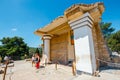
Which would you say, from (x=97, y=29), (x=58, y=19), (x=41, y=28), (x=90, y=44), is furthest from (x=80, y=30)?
(x=41, y=28)

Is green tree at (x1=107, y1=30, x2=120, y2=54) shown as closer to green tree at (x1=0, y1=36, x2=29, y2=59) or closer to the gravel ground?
the gravel ground

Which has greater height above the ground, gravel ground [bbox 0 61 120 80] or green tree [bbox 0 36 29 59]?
green tree [bbox 0 36 29 59]

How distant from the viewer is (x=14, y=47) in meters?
30.0

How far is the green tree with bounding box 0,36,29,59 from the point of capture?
93.6ft

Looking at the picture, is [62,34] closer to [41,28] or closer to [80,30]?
[41,28]

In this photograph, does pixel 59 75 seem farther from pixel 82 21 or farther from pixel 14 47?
pixel 14 47

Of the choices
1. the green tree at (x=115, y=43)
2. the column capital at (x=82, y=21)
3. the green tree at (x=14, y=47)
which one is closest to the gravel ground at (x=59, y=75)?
the column capital at (x=82, y=21)

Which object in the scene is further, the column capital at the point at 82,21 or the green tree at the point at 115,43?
the green tree at the point at 115,43

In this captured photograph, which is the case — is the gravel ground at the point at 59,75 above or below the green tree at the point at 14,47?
below

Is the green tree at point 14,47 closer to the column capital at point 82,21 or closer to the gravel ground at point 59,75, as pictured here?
the gravel ground at point 59,75

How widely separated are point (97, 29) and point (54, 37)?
5320 millimetres

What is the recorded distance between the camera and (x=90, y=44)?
13.5 feet

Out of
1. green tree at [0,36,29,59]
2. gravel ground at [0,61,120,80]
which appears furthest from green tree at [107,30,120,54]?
green tree at [0,36,29,59]

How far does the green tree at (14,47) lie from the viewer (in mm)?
28531
